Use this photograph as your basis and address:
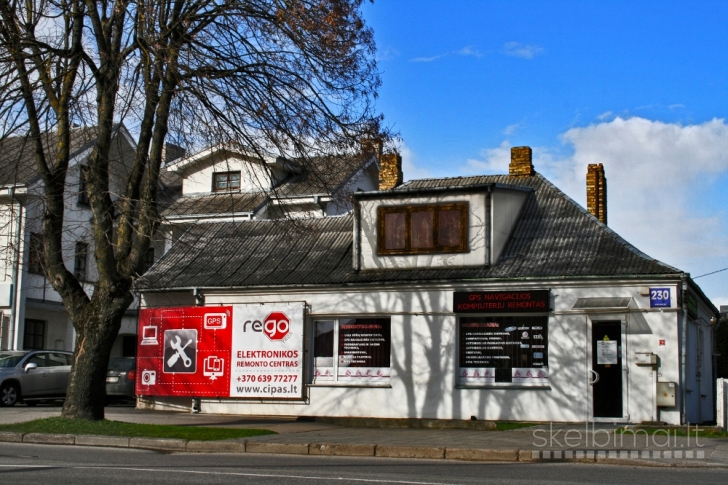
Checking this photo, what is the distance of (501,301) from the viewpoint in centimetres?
1942

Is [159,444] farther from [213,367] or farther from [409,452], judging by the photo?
[213,367]

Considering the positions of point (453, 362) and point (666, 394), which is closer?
point (666, 394)

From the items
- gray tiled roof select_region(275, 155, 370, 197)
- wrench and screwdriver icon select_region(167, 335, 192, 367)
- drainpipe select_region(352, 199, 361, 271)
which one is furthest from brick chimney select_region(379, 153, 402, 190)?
gray tiled roof select_region(275, 155, 370, 197)

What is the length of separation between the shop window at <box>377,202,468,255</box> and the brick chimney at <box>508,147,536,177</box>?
429 cm

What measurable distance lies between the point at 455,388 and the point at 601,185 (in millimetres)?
8367

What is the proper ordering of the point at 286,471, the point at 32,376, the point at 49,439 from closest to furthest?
the point at 286,471 → the point at 49,439 → the point at 32,376

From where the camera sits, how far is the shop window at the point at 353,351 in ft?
67.4

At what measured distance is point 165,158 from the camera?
18.0 metres

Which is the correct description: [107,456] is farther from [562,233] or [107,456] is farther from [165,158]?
[562,233]

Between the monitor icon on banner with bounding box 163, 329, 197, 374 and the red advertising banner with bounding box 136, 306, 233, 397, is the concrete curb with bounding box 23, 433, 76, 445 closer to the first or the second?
the red advertising banner with bounding box 136, 306, 233, 397

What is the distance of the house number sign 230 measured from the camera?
1827 cm

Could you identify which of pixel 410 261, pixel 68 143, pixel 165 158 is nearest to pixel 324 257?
pixel 410 261

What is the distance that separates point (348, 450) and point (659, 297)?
314 inches

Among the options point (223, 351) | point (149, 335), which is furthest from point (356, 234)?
point (149, 335)
